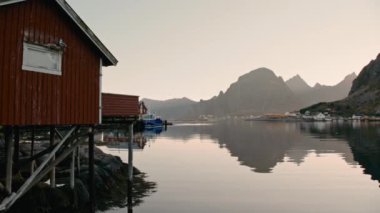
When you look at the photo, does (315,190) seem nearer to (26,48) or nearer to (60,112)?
(60,112)

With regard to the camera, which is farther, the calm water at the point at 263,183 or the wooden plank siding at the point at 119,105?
the calm water at the point at 263,183

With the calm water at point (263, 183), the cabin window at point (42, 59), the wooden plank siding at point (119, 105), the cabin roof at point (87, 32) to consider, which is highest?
the cabin roof at point (87, 32)

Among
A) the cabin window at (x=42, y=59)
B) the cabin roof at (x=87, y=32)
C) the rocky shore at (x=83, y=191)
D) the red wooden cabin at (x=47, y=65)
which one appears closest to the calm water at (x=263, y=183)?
the rocky shore at (x=83, y=191)

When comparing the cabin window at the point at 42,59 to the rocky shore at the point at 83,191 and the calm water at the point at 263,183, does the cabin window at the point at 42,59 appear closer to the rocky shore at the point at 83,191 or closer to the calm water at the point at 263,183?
the rocky shore at the point at 83,191

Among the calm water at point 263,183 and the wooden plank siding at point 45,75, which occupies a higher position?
the wooden plank siding at point 45,75

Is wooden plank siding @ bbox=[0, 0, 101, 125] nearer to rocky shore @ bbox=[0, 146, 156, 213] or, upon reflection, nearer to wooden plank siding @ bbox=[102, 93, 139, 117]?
wooden plank siding @ bbox=[102, 93, 139, 117]

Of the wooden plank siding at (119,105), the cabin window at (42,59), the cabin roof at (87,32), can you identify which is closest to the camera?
the cabin window at (42,59)

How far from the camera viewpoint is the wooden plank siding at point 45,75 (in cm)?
1295

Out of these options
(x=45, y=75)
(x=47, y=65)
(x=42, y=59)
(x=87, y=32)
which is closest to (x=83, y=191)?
(x=45, y=75)

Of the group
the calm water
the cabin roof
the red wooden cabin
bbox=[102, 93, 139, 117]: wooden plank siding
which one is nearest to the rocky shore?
the calm water

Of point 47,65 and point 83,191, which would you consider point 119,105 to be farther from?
point 83,191

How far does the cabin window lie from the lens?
13.6 metres

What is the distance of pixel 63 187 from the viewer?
771 inches

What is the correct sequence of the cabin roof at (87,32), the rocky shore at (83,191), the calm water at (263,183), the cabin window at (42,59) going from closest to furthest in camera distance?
1. the cabin window at (42,59)
2. the cabin roof at (87,32)
3. the rocky shore at (83,191)
4. the calm water at (263,183)
